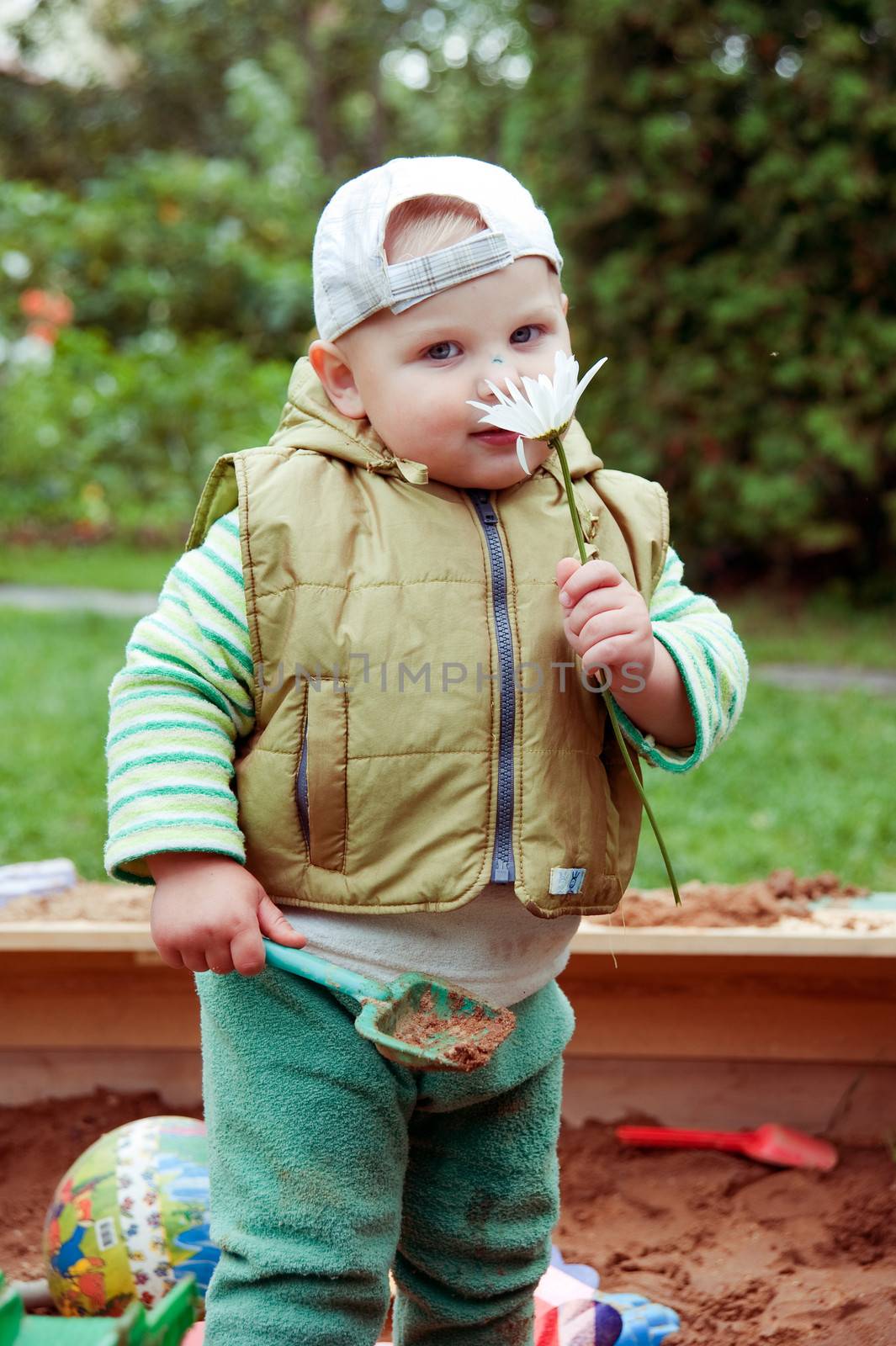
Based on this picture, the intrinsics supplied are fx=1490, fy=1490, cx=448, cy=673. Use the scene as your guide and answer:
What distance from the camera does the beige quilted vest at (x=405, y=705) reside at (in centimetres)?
147

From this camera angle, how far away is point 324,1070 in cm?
148

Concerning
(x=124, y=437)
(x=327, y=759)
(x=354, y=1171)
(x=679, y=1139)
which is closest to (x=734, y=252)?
(x=124, y=437)

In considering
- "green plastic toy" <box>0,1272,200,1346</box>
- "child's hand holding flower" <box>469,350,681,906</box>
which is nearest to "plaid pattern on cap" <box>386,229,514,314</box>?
"child's hand holding flower" <box>469,350,681,906</box>

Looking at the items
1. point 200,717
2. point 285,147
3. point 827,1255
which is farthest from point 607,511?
point 285,147

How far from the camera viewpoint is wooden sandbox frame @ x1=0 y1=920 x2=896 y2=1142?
2305 mm

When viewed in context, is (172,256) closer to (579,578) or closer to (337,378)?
(337,378)

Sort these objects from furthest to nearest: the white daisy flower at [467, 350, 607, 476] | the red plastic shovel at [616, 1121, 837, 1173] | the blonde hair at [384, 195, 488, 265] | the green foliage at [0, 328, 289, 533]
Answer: the green foliage at [0, 328, 289, 533] < the red plastic shovel at [616, 1121, 837, 1173] < the blonde hair at [384, 195, 488, 265] < the white daisy flower at [467, 350, 607, 476]

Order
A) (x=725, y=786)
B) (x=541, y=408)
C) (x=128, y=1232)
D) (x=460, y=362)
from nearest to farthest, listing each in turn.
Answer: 1. (x=541, y=408)
2. (x=460, y=362)
3. (x=128, y=1232)
4. (x=725, y=786)

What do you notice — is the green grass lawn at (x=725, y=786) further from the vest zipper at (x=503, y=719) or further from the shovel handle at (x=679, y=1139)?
the vest zipper at (x=503, y=719)

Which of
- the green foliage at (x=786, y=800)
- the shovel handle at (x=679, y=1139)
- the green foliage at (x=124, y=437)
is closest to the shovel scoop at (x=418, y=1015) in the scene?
the shovel handle at (x=679, y=1139)

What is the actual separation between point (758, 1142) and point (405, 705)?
48.1 inches

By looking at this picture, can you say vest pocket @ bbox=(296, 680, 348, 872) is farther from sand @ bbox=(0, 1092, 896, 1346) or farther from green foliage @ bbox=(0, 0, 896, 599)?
green foliage @ bbox=(0, 0, 896, 599)

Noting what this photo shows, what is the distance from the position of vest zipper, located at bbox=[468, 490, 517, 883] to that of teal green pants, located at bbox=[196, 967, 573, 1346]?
210mm

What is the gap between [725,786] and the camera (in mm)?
4383
